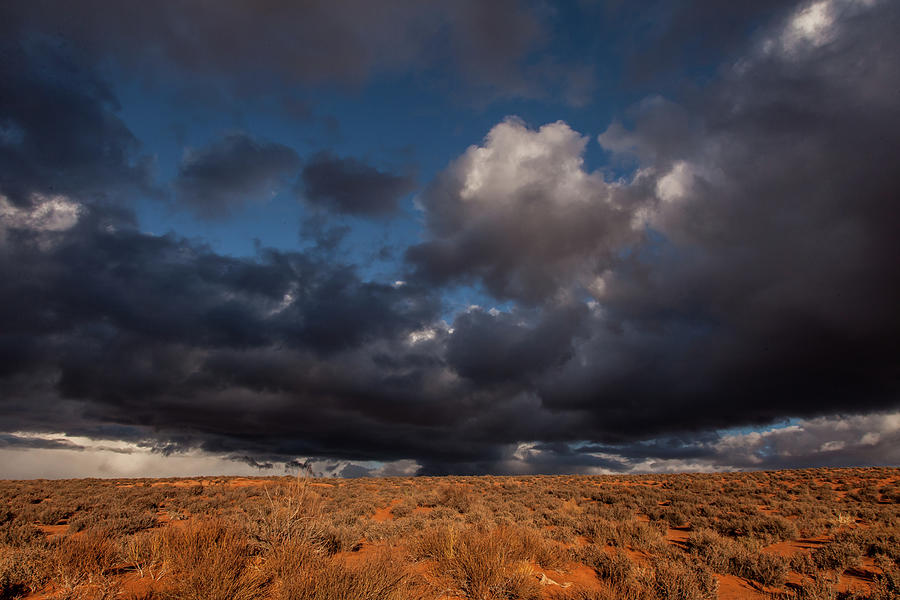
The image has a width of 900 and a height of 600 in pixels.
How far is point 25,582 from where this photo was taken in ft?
25.9

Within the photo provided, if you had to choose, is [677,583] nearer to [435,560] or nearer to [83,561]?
[435,560]

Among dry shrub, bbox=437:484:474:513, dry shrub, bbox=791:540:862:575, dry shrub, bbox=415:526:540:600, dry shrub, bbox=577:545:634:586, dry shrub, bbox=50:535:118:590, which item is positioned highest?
dry shrub, bbox=50:535:118:590

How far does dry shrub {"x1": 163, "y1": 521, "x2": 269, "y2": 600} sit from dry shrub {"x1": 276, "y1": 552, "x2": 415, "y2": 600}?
667mm

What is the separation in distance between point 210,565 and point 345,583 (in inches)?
103

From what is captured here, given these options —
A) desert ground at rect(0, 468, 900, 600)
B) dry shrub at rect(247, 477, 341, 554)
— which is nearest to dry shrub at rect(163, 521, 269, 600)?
desert ground at rect(0, 468, 900, 600)

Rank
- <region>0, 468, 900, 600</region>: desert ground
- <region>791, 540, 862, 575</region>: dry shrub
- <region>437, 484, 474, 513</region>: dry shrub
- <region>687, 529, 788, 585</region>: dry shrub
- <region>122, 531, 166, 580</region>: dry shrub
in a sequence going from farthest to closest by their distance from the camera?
1. <region>437, 484, 474, 513</region>: dry shrub
2. <region>791, 540, 862, 575</region>: dry shrub
3. <region>687, 529, 788, 585</region>: dry shrub
4. <region>122, 531, 166, 580</region>: dry shrub
5. <region>0, 468, 900, 600</region>: desert ground

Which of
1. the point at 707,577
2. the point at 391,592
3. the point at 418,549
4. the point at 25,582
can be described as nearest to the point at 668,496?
the point at 707,577

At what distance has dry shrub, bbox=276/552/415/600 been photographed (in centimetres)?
629

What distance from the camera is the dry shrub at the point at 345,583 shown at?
247 inches

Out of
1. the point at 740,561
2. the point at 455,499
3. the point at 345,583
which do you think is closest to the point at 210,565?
the point at 345,583

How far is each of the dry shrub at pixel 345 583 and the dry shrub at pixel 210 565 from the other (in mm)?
667

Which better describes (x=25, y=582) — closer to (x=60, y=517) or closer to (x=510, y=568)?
(x=510, y=568)

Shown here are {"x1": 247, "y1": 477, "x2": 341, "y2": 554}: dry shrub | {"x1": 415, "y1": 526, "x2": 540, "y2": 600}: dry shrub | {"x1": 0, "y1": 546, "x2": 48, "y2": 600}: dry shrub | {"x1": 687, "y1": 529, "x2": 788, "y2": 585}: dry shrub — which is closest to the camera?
{"x1": 0, "y1": 546, "x2": 48, "y2": 600}: dry shrub

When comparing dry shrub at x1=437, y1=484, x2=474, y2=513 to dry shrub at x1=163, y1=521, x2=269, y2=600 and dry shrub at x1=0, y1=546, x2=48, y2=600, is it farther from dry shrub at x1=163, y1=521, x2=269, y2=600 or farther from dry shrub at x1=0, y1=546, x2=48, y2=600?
dry shrub at x1=0, y1=546, x2=48, y2=600
